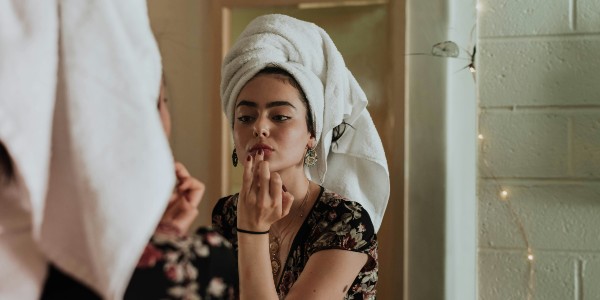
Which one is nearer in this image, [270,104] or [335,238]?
[270,104]

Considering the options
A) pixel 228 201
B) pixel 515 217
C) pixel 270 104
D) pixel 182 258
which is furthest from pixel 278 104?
pixel 515 217

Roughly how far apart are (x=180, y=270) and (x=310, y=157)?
266mm

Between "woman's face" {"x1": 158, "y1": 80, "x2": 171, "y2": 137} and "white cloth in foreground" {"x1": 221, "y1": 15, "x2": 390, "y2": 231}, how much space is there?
0.11m

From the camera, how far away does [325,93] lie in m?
0.71

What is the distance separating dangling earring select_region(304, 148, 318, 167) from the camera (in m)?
0.69

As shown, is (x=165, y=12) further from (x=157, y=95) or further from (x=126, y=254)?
(x=126, y=254)

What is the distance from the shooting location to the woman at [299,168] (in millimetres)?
612

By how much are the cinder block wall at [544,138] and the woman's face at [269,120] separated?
17.5 inches

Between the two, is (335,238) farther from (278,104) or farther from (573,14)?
(573,14)

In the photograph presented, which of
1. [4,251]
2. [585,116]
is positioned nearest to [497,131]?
[585,116]

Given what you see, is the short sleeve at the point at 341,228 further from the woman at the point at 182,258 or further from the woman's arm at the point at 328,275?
the woman at the point at 182,258

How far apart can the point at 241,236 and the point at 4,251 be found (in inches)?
8.7

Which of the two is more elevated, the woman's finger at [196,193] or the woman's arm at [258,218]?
the woman's finger at [196,193]

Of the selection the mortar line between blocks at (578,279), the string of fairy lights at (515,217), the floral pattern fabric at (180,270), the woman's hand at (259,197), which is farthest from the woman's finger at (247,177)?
the mortar line between blocks at (578,279)
